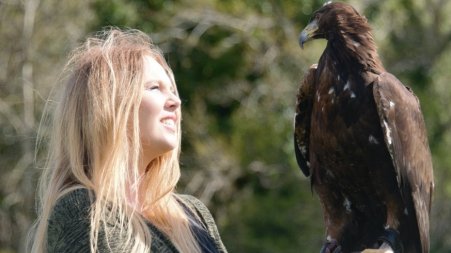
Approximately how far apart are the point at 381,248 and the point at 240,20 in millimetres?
12306

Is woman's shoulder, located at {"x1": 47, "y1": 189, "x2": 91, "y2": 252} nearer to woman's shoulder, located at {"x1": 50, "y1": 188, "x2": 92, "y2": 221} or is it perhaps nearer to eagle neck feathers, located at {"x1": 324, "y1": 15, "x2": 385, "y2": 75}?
woman's shoulder, located at {"x1": 50, "y1": 188, "x2": 92, "y2": 221}

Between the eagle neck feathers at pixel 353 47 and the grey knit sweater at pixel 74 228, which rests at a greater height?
the eagle neck feathers at pixel 353 47

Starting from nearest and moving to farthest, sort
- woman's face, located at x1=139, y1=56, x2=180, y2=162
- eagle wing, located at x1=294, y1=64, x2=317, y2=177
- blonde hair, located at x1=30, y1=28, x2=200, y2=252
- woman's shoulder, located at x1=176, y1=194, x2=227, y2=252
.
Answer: blonde hair, located at x1=30, y1=28, x2=200, y2=252
woman's face, located at x1=139, y1=56, x2=180, y2=162
woman's shoulder, located at x1=176, y1=194, x2=227, y2=252
eagle wing, located at x1=294, y1=64, x2=317, y2=177

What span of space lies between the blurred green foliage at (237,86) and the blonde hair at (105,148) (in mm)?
11923

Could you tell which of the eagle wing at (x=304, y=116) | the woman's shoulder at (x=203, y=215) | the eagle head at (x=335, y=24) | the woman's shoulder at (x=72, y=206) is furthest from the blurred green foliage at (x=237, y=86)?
the woman's shoulder at (x=72, y=206)

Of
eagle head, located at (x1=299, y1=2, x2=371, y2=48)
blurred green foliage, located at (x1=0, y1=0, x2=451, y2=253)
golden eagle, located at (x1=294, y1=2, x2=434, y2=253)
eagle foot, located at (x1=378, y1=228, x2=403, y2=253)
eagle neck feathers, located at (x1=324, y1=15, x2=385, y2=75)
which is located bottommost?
blurred green foliage, located at (x1=0, y1=0, x2=451, y2=253)

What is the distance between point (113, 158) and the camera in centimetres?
408

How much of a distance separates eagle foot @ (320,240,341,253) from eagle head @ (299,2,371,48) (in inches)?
41.0

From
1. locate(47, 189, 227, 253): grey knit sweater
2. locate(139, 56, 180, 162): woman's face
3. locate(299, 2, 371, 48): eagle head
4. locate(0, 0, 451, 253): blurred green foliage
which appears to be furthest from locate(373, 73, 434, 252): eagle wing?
locate(0, 0, 451, 253): blurred green foliage

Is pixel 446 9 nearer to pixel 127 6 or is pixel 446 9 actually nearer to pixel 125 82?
pixel 127 6

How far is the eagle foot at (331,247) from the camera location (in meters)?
5.73

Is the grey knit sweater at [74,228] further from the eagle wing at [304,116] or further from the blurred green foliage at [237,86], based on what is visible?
the blurred green foliage at [237,86]

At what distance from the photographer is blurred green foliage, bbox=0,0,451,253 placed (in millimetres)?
16969

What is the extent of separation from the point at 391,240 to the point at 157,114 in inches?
74.5
